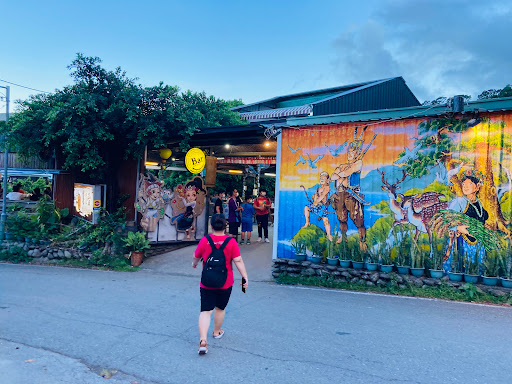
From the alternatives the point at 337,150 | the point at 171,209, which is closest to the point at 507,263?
the point at 337,150

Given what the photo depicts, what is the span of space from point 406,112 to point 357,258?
11.0 feet

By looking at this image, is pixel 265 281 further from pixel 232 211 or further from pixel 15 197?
pixel 15 197

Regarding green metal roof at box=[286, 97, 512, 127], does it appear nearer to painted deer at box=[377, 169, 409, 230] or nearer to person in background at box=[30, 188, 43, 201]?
painted deer at box=[377, 169, 409, 230]

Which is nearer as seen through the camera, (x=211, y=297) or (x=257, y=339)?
(x=211, y=297)

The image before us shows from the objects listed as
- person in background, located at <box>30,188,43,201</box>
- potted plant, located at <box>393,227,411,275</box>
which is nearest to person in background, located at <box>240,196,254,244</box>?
potted plant, located at <box>393,227,411,275</box>

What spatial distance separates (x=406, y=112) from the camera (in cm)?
840

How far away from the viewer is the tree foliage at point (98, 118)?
39.1 feet

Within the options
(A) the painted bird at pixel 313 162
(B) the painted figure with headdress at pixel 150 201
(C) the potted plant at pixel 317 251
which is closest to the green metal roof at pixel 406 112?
(A) the painted bird at pixel 313 162

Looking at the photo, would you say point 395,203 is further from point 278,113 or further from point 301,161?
point 278,113

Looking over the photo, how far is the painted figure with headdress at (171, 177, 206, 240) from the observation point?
1305 cm

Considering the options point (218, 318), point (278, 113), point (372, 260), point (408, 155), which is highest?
point (278, 113)

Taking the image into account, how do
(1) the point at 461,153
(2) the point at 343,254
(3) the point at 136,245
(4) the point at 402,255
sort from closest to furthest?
(1) the point at 461,153 → (4) the point at 402,255 → (2) the point at 343,254 → (3) the point at 136,245

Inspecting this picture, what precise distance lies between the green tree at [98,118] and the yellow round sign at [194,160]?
38 cm

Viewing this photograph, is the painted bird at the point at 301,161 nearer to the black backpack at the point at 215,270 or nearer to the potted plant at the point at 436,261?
the potted plant at the point at 436,261
